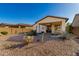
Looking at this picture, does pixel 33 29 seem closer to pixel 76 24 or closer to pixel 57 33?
pixel 57 33

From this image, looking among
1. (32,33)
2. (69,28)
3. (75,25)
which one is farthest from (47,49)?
(75,25)

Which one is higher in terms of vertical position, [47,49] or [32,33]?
[32,33]

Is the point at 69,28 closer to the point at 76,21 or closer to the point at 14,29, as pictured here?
the point at 76,21

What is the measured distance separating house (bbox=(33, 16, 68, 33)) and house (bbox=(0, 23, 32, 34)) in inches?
5.3

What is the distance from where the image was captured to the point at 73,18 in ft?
11.7

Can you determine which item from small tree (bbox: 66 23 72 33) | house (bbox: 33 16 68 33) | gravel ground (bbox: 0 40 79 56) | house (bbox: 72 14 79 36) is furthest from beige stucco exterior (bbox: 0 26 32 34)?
house (bbox: 72 14 79 36)

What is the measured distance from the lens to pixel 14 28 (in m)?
3.63

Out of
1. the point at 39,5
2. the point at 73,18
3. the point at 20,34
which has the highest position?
the point at 39,5

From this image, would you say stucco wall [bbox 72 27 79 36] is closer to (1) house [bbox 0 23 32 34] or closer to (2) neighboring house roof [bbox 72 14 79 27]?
(2) neighboring house roof [bbox 72 14 79 27]

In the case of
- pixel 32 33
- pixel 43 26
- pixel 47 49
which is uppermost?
pixel 43 26

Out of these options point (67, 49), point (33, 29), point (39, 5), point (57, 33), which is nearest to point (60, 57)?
point (67, 49)

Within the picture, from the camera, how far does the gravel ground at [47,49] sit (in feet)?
11.7

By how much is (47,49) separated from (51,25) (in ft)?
1.33

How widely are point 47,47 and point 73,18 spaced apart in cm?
64
